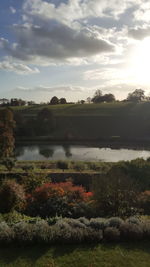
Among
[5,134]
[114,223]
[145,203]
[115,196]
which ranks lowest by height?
[145,203]

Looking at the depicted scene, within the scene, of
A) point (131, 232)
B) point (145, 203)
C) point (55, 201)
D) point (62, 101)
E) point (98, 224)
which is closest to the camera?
point (131, 232)

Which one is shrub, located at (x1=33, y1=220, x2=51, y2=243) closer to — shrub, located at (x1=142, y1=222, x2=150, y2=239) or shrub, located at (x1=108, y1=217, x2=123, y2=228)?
shrub, located at (x1=108, y1=217, x2=123, y2=228)

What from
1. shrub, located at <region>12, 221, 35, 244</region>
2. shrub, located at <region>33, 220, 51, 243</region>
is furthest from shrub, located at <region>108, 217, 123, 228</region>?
shrub, located at <region>12, 221, 35, 244</region>

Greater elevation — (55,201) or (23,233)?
(23,233)

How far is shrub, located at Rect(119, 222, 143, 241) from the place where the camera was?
659cm

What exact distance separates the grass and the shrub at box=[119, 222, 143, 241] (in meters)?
0.25

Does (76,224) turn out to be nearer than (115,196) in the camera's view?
Yes

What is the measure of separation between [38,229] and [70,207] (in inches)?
121

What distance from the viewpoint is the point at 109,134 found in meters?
63.5

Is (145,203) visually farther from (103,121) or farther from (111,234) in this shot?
(103,121)

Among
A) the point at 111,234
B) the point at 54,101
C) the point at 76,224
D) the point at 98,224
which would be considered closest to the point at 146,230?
the point at 111,234

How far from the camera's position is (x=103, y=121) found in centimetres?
7200

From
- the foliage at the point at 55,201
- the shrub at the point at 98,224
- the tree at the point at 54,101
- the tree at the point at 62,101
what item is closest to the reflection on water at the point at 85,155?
the foliage at the point at 55,201

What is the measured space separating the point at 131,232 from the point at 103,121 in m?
65.9
